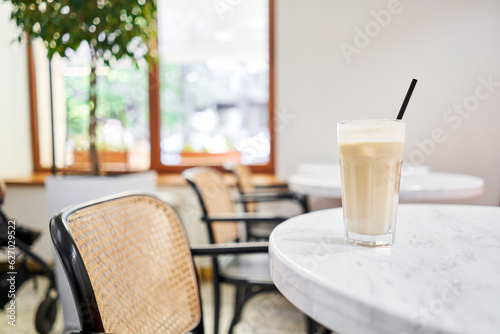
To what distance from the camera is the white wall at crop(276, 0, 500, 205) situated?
2.10 m

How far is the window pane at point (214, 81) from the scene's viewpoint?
122 inches

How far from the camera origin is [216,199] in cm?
155

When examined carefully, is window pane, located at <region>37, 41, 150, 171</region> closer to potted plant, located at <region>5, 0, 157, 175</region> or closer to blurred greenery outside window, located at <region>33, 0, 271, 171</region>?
blurred greenery outside window, located at <region>33, 0, 271, 171</region>

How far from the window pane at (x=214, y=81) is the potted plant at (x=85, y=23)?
124cm

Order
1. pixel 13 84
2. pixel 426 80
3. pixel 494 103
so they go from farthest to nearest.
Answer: pixel 13 84 → pixel 426 80 → pixel 494 103

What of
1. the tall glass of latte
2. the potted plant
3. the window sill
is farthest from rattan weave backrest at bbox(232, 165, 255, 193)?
the tall glass of latte

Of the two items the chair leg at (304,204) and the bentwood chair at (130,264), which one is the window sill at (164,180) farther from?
the bentwood chair at (130,264)

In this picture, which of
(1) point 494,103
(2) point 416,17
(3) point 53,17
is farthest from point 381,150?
(2) point 416,17

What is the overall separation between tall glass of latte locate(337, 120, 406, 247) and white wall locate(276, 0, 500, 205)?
5.61ft

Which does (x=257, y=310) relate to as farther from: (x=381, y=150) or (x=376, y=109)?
(x=381, y=150)

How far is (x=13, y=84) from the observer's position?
3109mm

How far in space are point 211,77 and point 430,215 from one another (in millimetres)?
2664

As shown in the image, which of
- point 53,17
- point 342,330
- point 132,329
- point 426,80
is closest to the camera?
point 342,330

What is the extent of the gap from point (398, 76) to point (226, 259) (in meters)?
1.57
